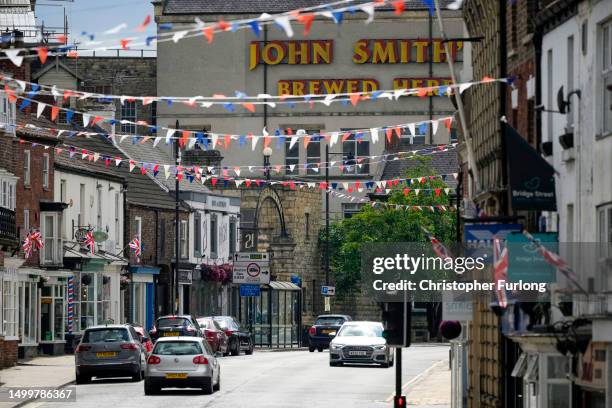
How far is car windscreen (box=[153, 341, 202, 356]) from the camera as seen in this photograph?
135ft

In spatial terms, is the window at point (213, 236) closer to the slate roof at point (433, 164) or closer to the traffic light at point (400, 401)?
the slate roof at point (433, 164)

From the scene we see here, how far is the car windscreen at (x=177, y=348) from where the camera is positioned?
41.0 meters

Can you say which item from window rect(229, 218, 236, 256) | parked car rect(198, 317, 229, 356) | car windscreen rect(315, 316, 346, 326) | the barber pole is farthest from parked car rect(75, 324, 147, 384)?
window rect(229, 218, 236, 256)

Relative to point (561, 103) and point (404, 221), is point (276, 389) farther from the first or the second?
point (404, 221)

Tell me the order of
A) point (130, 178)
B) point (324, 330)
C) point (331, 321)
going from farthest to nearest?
1. point (130, 178)
2. point (324, 330)
3. point (331, 321)

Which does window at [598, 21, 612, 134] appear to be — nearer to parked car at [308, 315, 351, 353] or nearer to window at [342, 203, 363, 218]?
parked car at [308, 315, 351, 353]

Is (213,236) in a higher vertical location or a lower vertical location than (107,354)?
higher

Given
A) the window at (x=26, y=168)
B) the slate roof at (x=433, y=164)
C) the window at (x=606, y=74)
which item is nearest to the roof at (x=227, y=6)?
the slate roof at (x=433, y=164)

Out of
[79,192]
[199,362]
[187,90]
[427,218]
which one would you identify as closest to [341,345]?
[199,362]

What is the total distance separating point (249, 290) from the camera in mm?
72812

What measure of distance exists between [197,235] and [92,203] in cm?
1346

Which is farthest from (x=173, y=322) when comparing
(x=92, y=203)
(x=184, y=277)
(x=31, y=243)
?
(x=184, y=277)

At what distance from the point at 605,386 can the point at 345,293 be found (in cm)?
7178

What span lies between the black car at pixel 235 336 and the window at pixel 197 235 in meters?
15.6
